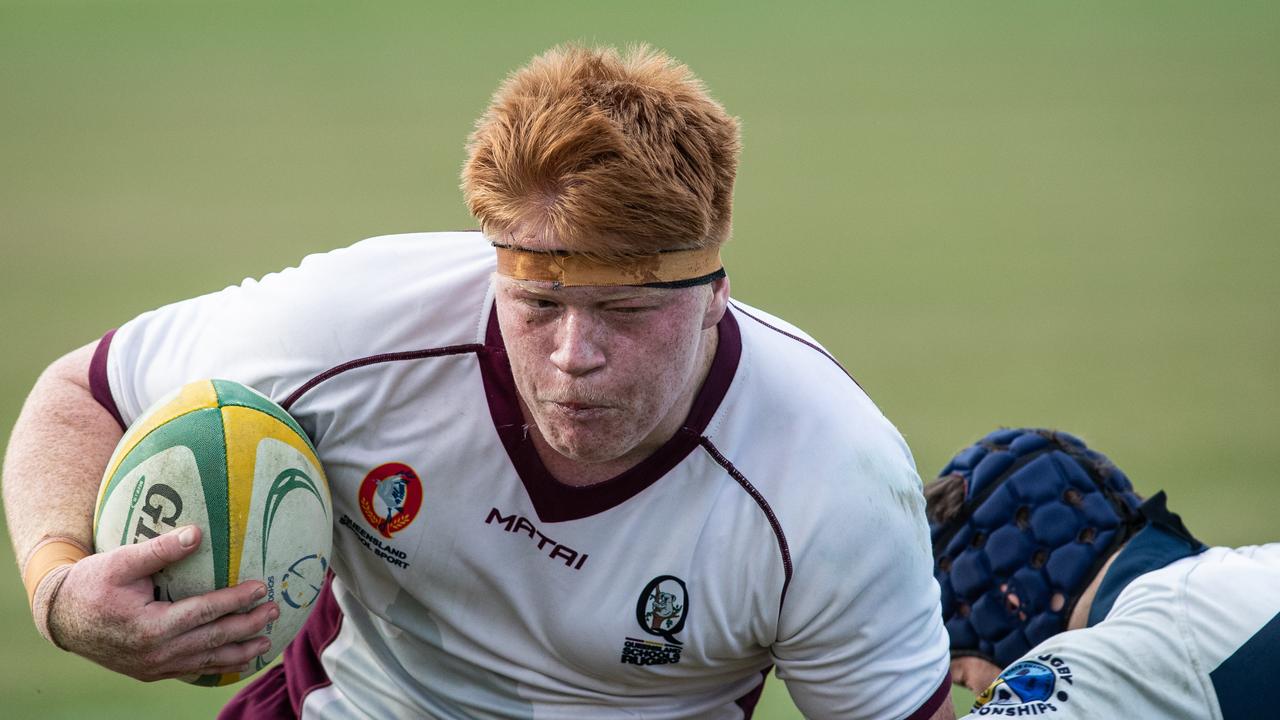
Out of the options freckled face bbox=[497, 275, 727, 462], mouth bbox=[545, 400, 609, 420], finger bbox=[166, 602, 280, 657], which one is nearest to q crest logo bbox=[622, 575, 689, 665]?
freckled face bbox=[497, 275, 727, 462]

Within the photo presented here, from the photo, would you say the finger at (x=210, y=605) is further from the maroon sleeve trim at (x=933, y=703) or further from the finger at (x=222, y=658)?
the maroon sleeve trim at (x=933, y=703)

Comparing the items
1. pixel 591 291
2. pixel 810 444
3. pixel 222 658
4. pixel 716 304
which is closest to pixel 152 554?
pixel 222 658

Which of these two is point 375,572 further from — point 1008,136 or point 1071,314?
point 1008,136

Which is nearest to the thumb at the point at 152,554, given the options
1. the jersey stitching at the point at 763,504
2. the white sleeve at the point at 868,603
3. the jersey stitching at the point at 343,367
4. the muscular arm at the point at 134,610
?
the muscular arm at the point at 134,610

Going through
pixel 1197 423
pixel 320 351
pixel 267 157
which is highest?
pixel 320 351

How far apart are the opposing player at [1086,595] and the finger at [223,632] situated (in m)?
1.50

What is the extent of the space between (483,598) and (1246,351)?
5524mm

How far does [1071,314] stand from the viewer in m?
7.85

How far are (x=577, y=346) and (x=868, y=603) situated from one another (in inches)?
33.2

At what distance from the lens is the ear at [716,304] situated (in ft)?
9.59

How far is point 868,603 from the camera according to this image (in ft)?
9.67

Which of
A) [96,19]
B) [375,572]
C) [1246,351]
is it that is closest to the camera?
[375,572]

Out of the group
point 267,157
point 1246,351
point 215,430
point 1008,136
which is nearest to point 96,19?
point 267,157

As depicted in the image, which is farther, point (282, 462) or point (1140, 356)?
point (1140, 356)
